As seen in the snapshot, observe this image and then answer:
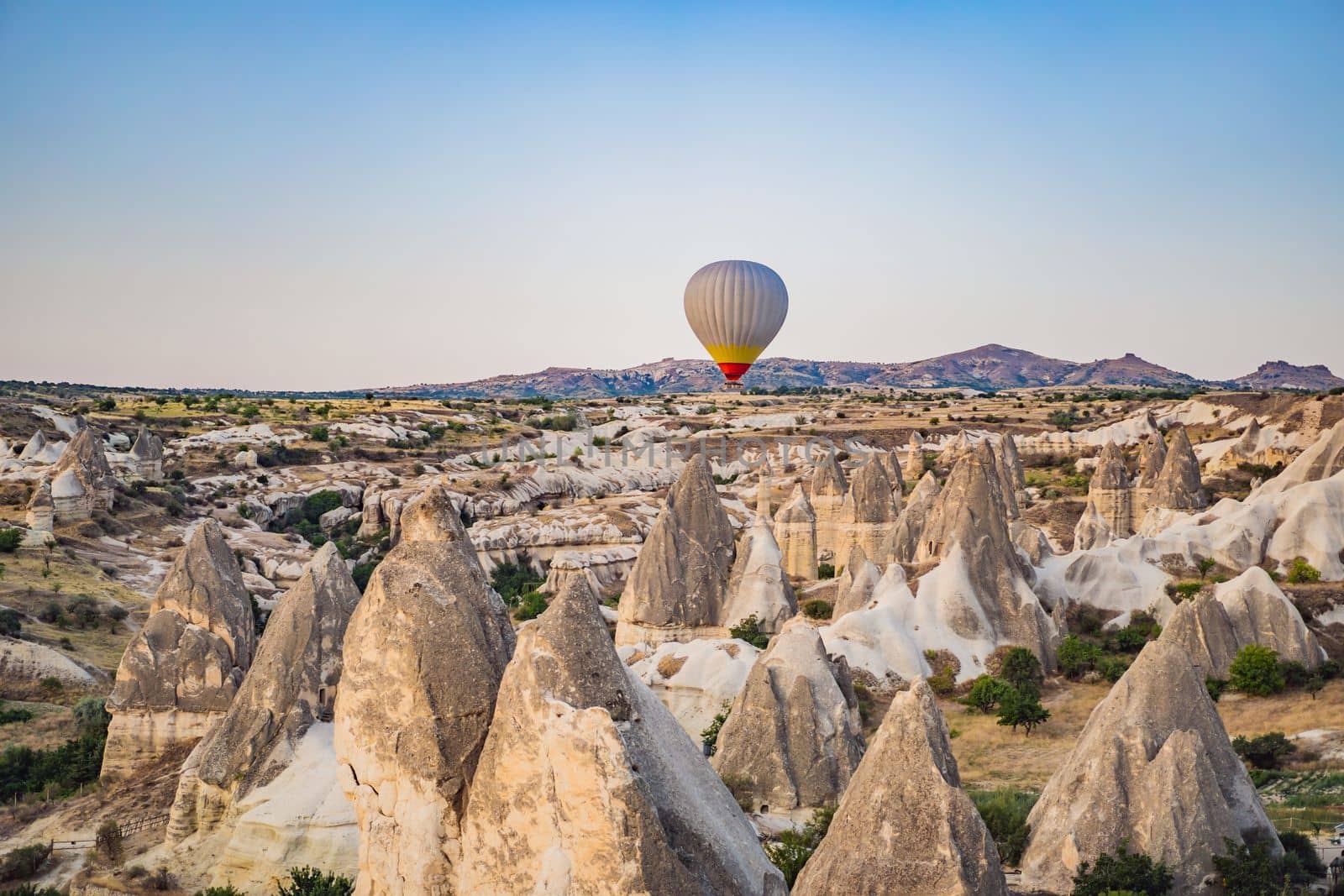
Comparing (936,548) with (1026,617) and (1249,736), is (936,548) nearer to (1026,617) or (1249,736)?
(1026,617)

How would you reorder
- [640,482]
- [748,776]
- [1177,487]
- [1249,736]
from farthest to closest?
1. [640,482]
2. [1177,487]
3. [1249,736]
4. [748,776]

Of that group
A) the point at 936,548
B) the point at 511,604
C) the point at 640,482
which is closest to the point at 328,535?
the point at 511,604

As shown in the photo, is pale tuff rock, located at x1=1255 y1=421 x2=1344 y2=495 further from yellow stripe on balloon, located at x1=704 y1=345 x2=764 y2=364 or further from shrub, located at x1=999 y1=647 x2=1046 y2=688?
yellow stripe on balloon, located at x1=704 y1=345 x2=764 y2=364

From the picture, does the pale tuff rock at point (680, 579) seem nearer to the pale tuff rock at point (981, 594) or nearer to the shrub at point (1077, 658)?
the pale tuff rock at point (981, 594)

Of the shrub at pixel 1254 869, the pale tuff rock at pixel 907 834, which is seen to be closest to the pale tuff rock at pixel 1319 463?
the shrub at pixel 1254 869

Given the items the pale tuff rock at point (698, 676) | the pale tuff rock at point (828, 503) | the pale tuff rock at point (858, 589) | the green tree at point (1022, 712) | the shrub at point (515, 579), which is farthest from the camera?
the pale tuff rock at point (828, 503)

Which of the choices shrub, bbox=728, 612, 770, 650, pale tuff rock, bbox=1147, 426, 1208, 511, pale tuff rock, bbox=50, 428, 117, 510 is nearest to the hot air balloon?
pale tuff rock, bbox=1147, 426, 1208, 511

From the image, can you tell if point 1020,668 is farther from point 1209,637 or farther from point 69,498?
point 69,498
